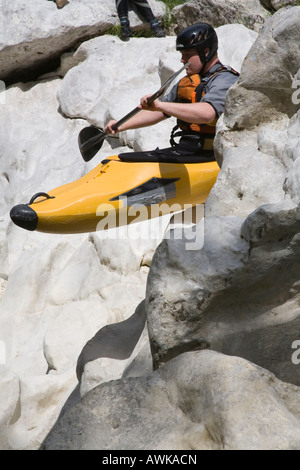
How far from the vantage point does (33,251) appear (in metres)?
4.87

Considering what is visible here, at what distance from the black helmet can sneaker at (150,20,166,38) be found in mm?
2622

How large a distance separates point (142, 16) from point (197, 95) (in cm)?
311

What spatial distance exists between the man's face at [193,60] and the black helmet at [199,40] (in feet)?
0.07

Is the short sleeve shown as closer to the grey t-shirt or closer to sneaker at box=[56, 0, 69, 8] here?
the grey t-shirt

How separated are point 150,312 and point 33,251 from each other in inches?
113

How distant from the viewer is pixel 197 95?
142 inches

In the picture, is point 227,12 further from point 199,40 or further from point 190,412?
point 190,412

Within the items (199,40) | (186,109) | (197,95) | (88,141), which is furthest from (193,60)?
(88,141)

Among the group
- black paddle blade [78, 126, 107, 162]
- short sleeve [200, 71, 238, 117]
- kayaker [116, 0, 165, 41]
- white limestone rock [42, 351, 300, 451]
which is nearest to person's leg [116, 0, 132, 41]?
kayaker [116, 0, 165, 41]

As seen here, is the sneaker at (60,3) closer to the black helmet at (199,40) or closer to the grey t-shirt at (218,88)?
the black helmet at (199,40)

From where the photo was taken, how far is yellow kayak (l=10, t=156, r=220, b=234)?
11.4 feet

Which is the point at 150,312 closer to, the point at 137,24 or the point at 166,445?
the point at 166,445
